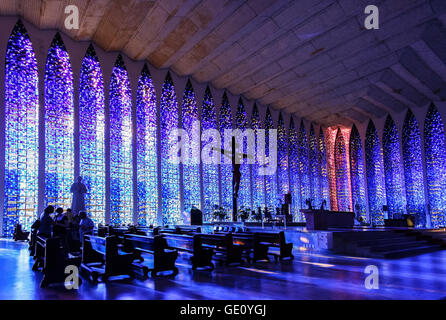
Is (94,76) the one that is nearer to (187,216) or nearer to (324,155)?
(187,216)

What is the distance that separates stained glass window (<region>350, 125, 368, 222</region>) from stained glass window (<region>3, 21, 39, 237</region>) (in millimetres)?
18938

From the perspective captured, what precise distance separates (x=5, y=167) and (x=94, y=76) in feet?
15.9

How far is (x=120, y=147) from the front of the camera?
1377 cm

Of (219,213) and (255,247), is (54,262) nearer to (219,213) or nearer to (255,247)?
(255,247)

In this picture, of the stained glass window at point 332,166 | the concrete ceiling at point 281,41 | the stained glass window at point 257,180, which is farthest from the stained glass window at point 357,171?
the stained glass window at point 257,180

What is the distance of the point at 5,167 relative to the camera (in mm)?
10609

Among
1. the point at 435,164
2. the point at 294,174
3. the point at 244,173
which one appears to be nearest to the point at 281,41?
the point at 244,173

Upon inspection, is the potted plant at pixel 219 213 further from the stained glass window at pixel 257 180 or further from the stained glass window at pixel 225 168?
the stained glass window at pixel 257 180

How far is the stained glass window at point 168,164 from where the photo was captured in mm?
14906

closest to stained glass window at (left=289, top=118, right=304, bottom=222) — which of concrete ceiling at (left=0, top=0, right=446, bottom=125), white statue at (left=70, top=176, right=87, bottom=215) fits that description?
concrete ceiling at (left=0, top=0, right=446, bottom=125)

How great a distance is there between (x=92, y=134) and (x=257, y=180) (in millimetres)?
9533

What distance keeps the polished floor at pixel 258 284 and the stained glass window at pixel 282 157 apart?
47.4 ft

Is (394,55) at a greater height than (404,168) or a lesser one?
greater
